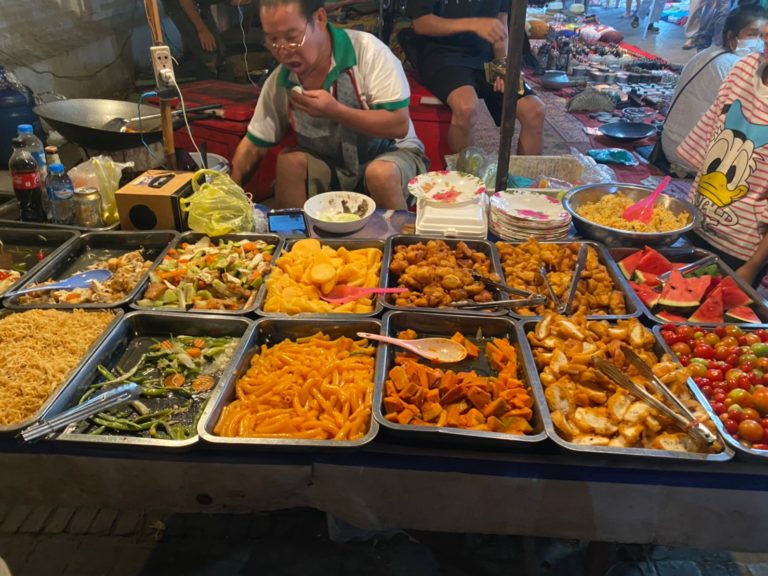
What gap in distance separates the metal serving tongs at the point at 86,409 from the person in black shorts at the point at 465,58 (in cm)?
380

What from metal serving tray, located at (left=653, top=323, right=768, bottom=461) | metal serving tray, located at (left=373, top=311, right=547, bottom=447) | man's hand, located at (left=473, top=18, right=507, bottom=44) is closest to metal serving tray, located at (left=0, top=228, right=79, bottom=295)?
metal serving tray, located at (left=373, top=311, right=547, bottom=447)

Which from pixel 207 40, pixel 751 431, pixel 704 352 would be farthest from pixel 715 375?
pixel 207 40

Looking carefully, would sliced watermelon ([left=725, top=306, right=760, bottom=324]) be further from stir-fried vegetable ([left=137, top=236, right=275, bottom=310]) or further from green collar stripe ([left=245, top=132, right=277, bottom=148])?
green collar stripe ([left=245, top=132, right=277, bottom=148])

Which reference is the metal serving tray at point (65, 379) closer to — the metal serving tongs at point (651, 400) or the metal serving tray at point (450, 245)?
the metal serving tray at point (450, 245)

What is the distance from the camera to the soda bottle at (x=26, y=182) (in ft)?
8.80

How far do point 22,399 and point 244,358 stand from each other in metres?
0.67

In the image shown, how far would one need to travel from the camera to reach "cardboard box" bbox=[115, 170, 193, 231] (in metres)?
2.64

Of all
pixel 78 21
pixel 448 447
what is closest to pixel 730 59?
pixel 448 447

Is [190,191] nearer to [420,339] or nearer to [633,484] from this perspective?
[420,339]

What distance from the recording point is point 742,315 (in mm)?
2086

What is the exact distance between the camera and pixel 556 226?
2633mm

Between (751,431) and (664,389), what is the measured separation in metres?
0.24

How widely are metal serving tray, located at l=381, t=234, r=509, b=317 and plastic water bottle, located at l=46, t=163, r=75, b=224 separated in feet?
5.39

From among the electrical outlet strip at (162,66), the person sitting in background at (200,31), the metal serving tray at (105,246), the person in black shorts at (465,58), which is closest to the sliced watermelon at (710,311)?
the metal serving tray at (105,246)
